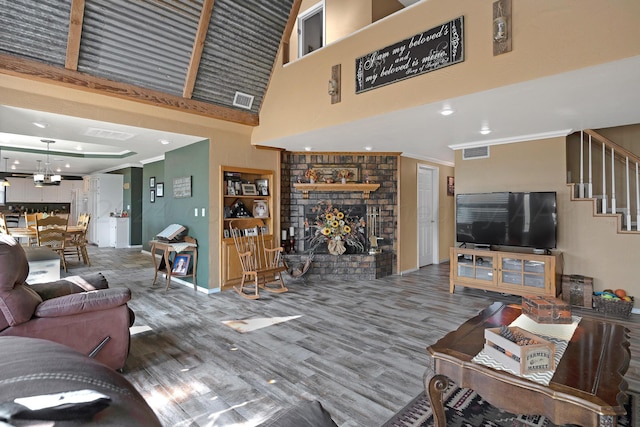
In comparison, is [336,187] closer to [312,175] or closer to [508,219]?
[312,175]

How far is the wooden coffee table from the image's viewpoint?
1.45 m

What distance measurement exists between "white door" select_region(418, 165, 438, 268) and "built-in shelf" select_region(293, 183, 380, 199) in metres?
1.42

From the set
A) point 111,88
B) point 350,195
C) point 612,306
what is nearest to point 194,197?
point 111,88

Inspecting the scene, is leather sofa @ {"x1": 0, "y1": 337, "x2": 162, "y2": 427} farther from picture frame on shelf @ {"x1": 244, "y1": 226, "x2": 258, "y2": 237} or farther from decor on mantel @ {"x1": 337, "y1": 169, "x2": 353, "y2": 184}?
decor on mantel @ {"x1": 337, "y1": 169, "x2": 353, "y2": 184}

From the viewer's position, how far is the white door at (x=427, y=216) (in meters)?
6.89

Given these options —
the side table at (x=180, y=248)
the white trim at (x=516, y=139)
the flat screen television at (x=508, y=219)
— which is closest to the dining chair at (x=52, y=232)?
the side table at (x=180, y=248)

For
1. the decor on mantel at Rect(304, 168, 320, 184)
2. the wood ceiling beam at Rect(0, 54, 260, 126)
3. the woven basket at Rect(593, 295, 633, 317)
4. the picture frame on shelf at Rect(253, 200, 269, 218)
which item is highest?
the wood ceiling beam at Rect(0, 54, 260, 126)

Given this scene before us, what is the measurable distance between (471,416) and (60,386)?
7.46ft

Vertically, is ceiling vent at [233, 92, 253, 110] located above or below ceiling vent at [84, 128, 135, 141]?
above

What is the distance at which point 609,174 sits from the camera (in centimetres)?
476

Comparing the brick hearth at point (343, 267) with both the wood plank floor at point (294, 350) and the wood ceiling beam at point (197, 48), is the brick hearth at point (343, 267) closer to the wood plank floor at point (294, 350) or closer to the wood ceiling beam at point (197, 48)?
the wood plank floor at point (294, 350)

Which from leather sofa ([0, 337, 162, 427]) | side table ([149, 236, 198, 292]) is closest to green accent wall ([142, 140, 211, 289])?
side table ([149, 236, 198, 292])

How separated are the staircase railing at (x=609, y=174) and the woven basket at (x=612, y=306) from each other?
93cm

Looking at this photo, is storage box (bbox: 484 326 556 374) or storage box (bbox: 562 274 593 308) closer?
storage box (bbox: 484 326 556 374)
